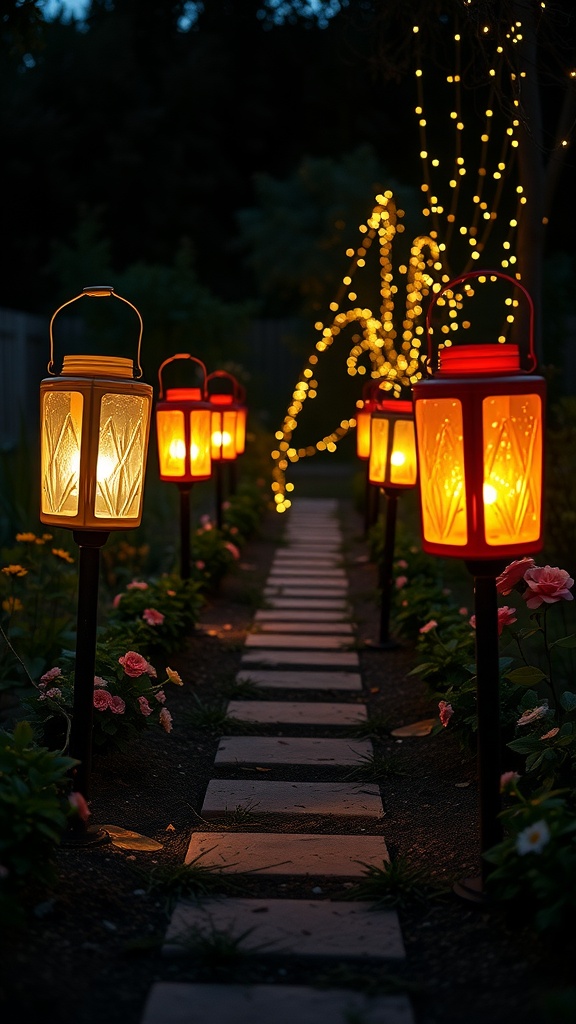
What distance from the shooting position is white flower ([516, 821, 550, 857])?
2191mm

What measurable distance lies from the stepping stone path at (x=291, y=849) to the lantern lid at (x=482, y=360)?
127cm

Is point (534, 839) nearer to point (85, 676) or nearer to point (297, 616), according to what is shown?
point (85, 676)

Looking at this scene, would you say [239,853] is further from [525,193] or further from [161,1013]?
[525,193]

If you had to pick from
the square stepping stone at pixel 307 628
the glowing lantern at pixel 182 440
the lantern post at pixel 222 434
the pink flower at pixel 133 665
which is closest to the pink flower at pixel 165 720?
the pink flower at pixel 133 665

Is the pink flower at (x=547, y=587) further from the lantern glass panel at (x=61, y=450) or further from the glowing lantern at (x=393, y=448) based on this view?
the glowing lantern at (x=393, y=448)

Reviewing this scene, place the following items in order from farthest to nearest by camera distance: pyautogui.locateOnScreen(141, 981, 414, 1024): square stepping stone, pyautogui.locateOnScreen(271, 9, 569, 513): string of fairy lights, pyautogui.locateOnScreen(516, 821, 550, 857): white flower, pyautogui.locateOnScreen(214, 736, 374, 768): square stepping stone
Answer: pyautogui.locateOnScreen(271, 9, 569, 513): string of fairy lights → pyautogui.locateOnScreen(214, 736, 374, 768): square stepping stone → pyautogui.locateOnScreen(516, 821, 550, 857): white flower → pyautogui.locateOnScreen(141, 981, 414, 1024): square stepping stone

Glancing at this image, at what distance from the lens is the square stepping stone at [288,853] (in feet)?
8.96

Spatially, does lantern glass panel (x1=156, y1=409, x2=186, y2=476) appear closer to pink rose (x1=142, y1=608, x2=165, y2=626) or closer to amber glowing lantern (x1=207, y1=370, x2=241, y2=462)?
pink rose (x1=142, y1=608, x2=165, y2=626)

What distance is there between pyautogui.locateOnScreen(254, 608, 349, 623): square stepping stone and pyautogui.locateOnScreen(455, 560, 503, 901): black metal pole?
3.60 meters

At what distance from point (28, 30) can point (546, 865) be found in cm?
386

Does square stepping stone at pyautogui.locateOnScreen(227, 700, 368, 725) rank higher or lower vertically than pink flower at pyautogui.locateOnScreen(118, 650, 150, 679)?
lower

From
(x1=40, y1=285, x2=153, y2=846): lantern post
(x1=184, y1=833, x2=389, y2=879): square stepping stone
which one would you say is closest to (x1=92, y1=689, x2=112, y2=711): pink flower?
(x1=40, y1=285, x2=153, y2=846): lantern post

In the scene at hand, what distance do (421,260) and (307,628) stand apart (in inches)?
147

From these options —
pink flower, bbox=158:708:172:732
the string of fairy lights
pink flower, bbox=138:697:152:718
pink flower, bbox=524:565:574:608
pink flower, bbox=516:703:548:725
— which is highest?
the string of fairy lights
